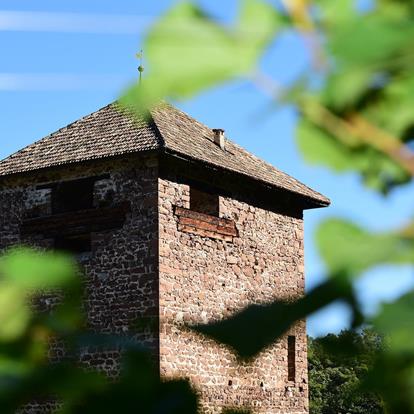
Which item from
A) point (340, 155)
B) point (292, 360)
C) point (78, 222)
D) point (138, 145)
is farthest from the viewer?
point (292, 360)

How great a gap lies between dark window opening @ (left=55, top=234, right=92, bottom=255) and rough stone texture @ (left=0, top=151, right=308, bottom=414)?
191mm

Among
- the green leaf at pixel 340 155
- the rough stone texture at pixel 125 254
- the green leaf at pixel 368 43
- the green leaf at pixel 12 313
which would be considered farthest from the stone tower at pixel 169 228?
the green leaf at pixel 368 43

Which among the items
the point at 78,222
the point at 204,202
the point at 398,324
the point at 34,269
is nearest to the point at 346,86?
the point at 398,324

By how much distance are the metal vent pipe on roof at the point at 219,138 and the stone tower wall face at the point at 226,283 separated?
4.20ft

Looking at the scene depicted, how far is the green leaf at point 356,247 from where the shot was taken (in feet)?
2.17

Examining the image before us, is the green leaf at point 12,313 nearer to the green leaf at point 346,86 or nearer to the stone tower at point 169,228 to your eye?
the green leaf at point 346,86

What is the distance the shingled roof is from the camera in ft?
49.9

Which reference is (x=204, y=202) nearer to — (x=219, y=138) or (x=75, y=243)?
(x=219, y=138)

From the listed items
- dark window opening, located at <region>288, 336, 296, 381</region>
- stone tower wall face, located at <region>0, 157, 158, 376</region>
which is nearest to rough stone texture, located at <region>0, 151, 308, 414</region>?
stone tower wall face, located at <region>0, 157, 158, 376</region>

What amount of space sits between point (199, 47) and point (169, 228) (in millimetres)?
14156

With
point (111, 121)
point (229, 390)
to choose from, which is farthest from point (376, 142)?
point (111, 121)

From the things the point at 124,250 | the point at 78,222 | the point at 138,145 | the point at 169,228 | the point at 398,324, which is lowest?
the point at 398,324

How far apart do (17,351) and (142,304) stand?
538 inches

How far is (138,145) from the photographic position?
15.0m
